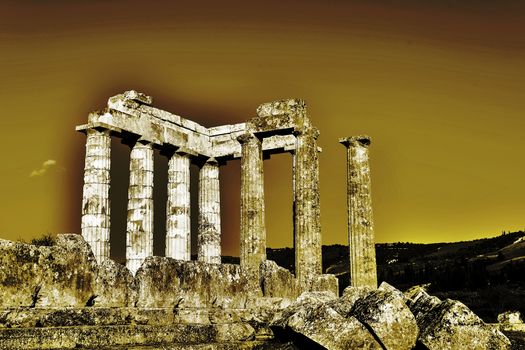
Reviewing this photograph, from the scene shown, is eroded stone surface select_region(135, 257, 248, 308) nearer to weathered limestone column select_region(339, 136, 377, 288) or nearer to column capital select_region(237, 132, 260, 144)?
weathered limestone column select_region(339, 136, 377, 288)

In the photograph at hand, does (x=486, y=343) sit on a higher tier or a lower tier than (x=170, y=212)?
lower

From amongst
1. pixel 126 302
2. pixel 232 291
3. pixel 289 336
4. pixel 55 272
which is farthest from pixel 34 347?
pixel 232 291

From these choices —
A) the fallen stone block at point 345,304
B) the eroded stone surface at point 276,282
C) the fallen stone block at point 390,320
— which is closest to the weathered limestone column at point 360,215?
the eroded stone surface at point 276,282

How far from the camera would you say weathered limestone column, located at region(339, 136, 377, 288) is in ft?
87.9

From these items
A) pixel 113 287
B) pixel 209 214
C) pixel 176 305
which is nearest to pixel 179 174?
pixel 209 214

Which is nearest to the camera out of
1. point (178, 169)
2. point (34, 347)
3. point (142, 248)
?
point (34, 347)

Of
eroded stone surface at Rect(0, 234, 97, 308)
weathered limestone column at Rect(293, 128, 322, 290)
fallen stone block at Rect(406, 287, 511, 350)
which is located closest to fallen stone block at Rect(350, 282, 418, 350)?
fallen stone block at Rect(406, 287, 511, 350)

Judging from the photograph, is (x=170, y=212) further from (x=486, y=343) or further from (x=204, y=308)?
(x=486, y=343)

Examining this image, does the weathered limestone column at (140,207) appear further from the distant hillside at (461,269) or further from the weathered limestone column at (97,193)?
the distant hillside at (461,269)

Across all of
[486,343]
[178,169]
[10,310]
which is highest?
[178,169]

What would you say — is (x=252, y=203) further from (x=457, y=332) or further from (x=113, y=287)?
(x=457, y=332)

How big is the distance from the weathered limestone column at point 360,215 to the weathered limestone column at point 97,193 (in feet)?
31.4

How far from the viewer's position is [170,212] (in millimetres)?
29078

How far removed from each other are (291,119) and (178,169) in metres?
5.58
